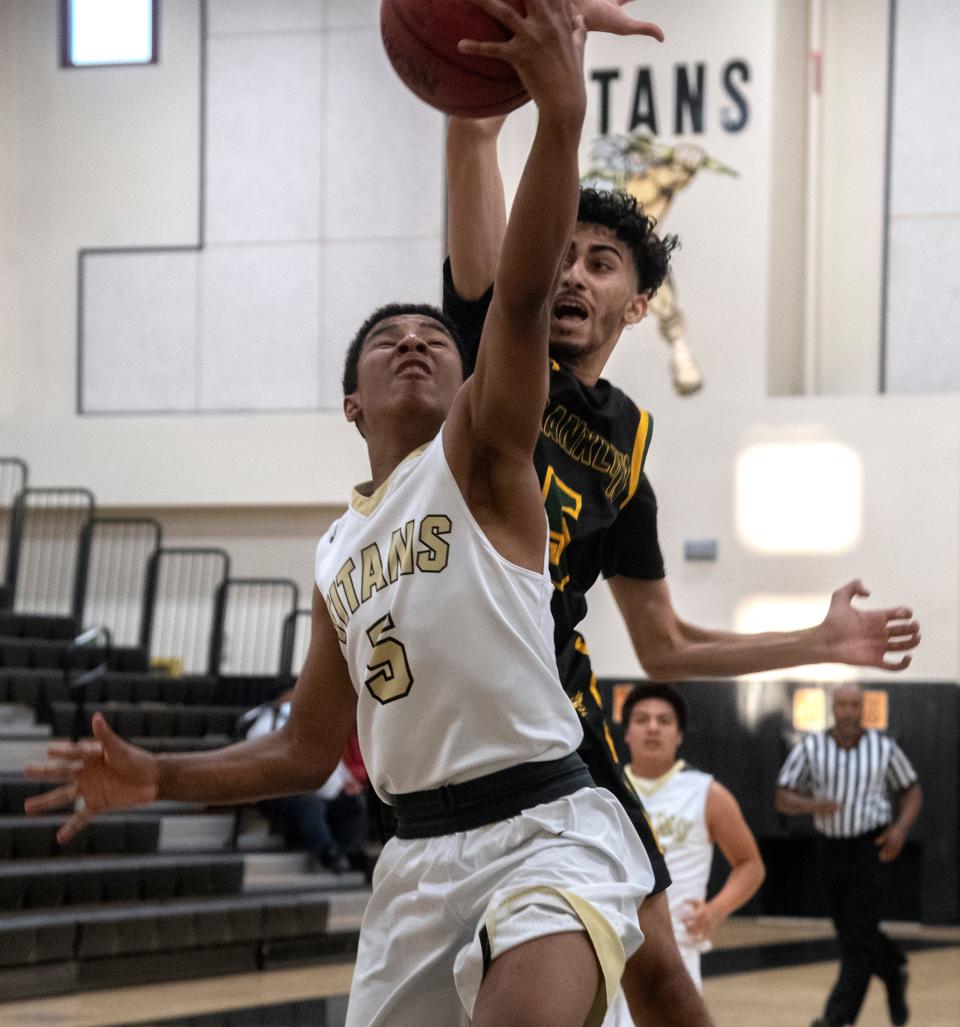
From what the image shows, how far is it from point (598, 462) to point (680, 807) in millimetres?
3056

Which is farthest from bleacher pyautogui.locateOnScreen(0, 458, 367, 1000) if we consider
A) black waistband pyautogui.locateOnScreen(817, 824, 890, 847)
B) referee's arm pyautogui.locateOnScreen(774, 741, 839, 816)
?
black waistband pyautogui.locateOnScreen(817, 824, 890, 847)

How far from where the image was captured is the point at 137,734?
12062 mm

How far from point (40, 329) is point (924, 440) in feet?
25.5

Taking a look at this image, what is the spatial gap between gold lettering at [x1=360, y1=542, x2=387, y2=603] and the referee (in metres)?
5.75

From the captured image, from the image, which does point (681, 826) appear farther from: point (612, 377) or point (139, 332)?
point (139, 332)

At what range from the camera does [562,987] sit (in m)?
2.47

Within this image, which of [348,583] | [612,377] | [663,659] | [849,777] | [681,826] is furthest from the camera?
Result: [612,377]

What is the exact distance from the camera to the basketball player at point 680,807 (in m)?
5.91

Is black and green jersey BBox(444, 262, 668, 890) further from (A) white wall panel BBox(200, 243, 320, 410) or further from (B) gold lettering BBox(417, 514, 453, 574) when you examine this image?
(A) white wall panel BBox(200, 243, 320, 410)

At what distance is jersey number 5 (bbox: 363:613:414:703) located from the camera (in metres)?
2.71

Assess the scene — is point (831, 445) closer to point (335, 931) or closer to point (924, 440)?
point (924, 440)

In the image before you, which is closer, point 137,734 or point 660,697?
point 660,697

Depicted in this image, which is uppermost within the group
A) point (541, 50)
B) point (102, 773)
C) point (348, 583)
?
point (541, 50)

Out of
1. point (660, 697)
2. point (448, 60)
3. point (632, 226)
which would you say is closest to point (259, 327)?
point (660, 697)
